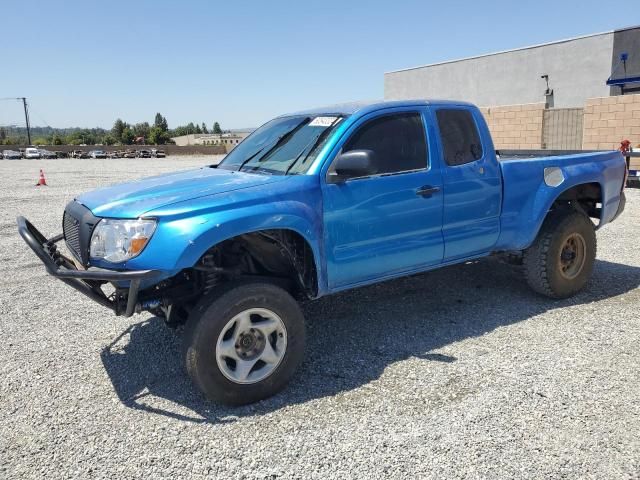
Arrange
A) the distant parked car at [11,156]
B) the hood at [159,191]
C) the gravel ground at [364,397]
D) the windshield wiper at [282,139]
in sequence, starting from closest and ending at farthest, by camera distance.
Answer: the gravel ground at [364,397] → the hood at [159,191] → the windshield wiper at [282,139] → the distant parked car at [11,156]

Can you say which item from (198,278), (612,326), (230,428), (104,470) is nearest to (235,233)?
(198,278)

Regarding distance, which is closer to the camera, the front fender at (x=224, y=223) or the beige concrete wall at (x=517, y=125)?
the front fender at (x=224, y=223)

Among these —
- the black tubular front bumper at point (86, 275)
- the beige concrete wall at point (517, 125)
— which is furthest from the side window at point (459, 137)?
the beige concrete wall at point (517, 125)

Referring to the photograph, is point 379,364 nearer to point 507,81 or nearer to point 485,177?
point 485,177

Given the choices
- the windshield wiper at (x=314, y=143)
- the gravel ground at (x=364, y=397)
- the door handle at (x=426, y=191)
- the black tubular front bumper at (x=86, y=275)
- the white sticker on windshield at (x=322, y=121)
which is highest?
the white sticker on windshield at (x=322, y=121)

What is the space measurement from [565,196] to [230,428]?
414cm

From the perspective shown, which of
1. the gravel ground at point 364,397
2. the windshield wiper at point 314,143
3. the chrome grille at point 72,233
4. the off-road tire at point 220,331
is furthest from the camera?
the windshield wiper at point 314,143

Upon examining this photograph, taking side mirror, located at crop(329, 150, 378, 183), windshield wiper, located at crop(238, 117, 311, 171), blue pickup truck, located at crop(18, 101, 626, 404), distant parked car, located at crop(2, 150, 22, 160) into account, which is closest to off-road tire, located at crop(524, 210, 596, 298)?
blue pickup truck, located at crop(18, 101, 626, 404)

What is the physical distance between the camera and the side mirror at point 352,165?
12.1ft

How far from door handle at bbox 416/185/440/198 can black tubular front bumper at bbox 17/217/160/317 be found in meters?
2.15

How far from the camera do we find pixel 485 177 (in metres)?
4.64

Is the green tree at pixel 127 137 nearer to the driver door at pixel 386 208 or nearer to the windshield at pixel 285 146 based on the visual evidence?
the windshield at pixel 285 146

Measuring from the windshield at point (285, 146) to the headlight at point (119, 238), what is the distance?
1.17 metres

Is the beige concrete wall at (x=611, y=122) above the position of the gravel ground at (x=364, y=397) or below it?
above
